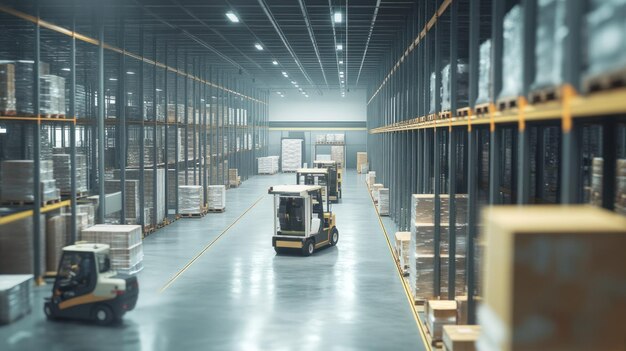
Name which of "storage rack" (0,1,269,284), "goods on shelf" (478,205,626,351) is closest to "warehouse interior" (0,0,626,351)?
"goods on shelf" (478,205,626,351)

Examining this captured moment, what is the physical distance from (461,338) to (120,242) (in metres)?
8.58

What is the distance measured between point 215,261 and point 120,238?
241 cm

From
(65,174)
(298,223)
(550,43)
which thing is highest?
(550,43)

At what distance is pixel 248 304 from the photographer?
11320 millimetres

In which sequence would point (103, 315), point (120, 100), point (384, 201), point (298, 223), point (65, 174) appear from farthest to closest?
point (384, 201), point (120, 100), point (298, 223), point (65, 174), point (103, 315)

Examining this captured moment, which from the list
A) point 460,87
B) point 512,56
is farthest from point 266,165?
point 512,56

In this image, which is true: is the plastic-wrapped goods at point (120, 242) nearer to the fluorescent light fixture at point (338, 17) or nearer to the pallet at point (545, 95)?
the fluorescent light fixture at point (338, 17)

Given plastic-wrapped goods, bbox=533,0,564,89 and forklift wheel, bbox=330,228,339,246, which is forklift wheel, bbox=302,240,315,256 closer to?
forklift wheel, bbox=330,228,339,246

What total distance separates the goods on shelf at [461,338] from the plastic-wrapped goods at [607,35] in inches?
165

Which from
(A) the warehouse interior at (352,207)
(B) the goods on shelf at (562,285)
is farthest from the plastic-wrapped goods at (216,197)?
(B) the goods on shelf at (562,285)

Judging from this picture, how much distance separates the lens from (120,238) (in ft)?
44.8

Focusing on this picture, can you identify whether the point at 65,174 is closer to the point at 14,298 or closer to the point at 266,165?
the point at 14,298

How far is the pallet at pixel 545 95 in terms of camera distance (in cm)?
448

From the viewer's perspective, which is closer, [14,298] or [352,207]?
[14,298]
